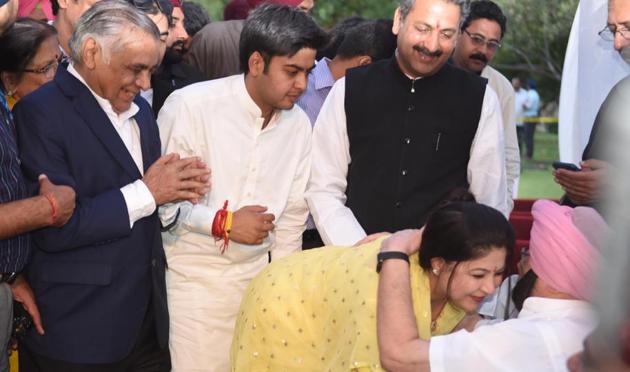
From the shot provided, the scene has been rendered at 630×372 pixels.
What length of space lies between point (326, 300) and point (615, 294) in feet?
6.67

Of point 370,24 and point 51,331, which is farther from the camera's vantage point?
point 370,24

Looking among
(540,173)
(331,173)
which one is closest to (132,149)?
(331,173)

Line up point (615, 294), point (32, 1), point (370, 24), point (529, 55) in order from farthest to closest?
point (529, 55)
point (370, 24)
point (32, 1)
point (615, 294)

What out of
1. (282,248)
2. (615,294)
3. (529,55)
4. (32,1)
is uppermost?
(615,294)

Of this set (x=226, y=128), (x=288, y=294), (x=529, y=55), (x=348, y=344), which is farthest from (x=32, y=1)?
(x=529, y=55)

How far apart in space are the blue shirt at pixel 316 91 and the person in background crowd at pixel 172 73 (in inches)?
22.2

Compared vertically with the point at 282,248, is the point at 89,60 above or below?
above

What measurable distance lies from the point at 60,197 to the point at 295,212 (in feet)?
3.98

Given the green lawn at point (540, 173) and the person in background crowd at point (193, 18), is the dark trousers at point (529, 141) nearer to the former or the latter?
the green lawn at point (540, 173)

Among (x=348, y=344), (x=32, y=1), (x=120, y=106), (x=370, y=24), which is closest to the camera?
(x=348, y=344)

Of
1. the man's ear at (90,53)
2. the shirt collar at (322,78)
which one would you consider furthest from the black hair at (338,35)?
the man's ear at (90,53)

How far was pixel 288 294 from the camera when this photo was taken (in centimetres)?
347

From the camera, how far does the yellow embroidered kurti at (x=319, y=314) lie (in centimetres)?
323

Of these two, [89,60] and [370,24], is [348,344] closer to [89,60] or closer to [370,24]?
[89,60]
